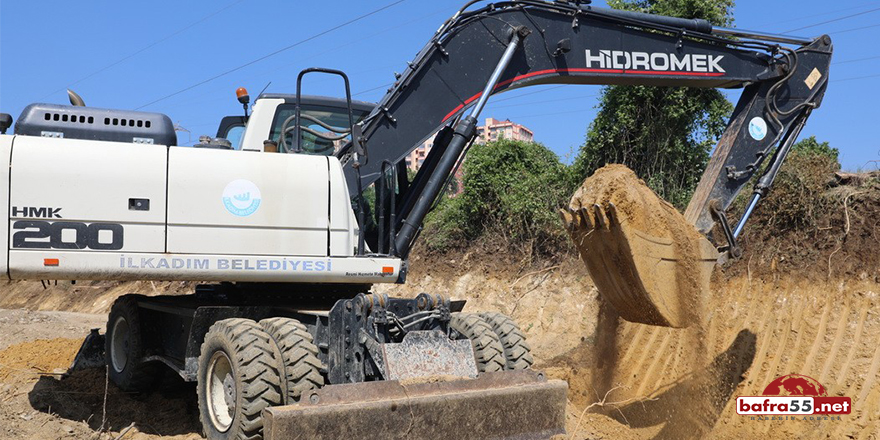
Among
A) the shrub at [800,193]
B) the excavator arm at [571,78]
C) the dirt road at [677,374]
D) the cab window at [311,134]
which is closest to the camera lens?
the excavator arm at [571,78]

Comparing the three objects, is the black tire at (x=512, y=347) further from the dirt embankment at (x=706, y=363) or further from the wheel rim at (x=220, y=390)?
the wheel rim at (x=220, y=390)

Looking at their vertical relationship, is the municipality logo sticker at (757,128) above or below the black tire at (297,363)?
above

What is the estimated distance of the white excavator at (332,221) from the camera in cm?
565

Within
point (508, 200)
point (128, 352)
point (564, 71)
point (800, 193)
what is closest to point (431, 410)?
point (564, 71)

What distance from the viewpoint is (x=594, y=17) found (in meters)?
7.62

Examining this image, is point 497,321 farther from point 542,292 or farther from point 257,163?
point 542,292

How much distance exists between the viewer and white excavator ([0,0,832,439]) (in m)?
5.65

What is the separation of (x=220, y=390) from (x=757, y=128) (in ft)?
19.4

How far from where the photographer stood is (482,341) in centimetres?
646

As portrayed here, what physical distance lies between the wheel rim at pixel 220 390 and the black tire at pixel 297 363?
0.53m

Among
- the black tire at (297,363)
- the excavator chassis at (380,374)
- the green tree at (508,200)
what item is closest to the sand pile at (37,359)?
the excavator chassis at (380,374)

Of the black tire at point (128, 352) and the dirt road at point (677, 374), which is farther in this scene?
the black tire at point (128, 352)

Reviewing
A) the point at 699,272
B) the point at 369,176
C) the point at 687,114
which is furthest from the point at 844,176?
the point at 369,176

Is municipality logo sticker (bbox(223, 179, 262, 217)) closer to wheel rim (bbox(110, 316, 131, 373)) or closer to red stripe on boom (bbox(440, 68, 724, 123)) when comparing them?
red stripe on boom (bbox(440, 68, 724, 123))
